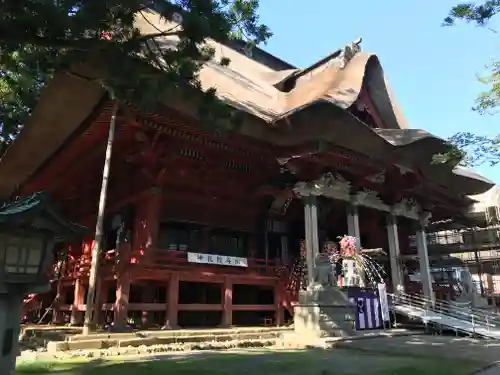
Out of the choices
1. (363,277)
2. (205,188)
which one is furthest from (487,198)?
(205,188)

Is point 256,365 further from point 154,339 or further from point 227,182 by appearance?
point 227,182

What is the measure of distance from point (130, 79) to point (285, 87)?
42.5 feet

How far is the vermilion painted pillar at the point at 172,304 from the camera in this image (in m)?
11.3

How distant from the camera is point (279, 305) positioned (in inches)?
548

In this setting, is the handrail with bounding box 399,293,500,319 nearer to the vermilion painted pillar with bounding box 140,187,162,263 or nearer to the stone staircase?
the stone staircase

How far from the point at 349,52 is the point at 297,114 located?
6.66m

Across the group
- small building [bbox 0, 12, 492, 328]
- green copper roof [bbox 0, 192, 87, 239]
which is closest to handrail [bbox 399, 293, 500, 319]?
small building [bbox 0, 12, 492, 328]

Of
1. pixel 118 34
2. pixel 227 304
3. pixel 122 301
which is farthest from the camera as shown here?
pixel 227 304

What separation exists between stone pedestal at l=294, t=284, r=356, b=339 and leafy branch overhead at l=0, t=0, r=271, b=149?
7.05 metres

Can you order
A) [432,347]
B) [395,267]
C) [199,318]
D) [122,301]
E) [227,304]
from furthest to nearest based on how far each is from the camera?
[395,267] < [199,318] < [227,304] < [122,301] < [432,347]

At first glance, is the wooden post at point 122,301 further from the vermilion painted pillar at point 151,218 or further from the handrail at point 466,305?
the handrail at point 466,305

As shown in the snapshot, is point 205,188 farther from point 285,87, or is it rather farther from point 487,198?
point 487,198

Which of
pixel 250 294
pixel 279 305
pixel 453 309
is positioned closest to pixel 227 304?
pixel 279 305

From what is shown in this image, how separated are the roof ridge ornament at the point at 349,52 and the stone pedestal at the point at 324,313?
8726 mm
